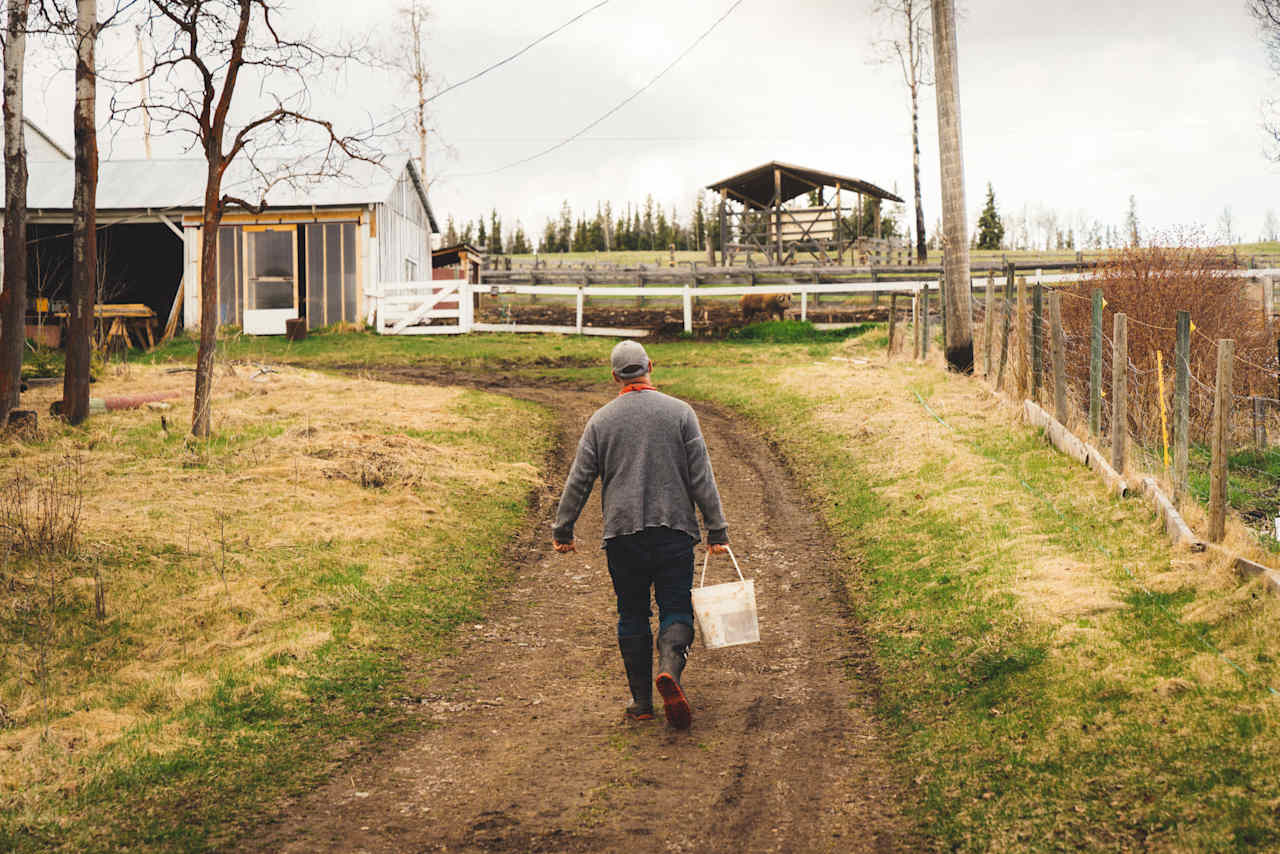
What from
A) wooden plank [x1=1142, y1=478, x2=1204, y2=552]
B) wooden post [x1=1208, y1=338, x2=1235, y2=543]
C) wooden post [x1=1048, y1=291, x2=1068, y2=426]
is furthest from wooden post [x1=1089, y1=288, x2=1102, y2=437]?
wooden post [x1=1208, y1=338, x2=1235, y2=543]

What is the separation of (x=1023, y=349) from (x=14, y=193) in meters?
13.1

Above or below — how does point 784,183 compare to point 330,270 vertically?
above

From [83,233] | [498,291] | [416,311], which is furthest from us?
[498,291]

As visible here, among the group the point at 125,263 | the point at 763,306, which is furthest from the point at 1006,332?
the point at 125,263

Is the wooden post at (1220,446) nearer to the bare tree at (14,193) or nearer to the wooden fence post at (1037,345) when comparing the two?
the wooden fence post at (1037,345)

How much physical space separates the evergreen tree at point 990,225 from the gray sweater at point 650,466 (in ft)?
240

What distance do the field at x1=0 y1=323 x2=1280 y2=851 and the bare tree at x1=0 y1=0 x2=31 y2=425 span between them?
162 centimetres

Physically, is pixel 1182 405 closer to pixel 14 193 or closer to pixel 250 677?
pixel 250 677

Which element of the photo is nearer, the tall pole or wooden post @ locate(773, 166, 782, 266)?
the tall pole

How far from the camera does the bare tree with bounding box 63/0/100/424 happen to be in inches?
544

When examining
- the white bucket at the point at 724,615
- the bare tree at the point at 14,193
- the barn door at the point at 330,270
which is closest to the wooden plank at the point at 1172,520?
the white bucket at the point at 724,615

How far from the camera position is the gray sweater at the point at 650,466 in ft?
19.9

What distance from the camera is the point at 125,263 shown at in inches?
1286

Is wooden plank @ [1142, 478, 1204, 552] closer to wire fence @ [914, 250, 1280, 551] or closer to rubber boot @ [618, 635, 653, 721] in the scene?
wire fence @ [914, 250, 1280, 551]
